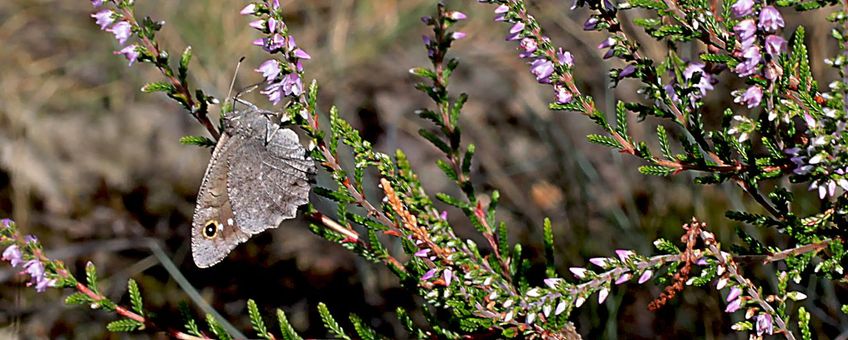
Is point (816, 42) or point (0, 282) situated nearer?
point (0, 282)

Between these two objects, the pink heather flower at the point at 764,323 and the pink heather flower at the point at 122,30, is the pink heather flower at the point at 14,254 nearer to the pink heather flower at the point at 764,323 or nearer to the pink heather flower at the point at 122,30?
the pink heather flower at the point at 122,30

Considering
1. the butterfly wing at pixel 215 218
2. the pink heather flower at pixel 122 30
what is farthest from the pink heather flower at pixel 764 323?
the pink heather flower at pixel 122 30

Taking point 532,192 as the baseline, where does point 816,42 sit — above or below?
above

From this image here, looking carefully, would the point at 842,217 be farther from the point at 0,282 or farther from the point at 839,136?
Answer: the point at 0,282

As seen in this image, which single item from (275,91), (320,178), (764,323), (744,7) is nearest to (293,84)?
(275,91)

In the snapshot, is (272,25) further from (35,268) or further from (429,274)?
(35,268)

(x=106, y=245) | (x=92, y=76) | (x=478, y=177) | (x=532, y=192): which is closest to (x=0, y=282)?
(x=106, y=245)

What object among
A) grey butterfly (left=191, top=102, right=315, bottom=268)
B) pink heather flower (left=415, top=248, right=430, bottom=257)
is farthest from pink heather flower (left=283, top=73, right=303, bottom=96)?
pink heather flower (left=415, top=248, right=430, bottom=257)

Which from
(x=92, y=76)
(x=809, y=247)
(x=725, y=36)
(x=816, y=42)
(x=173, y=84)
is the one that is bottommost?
(x=92, y=76)
